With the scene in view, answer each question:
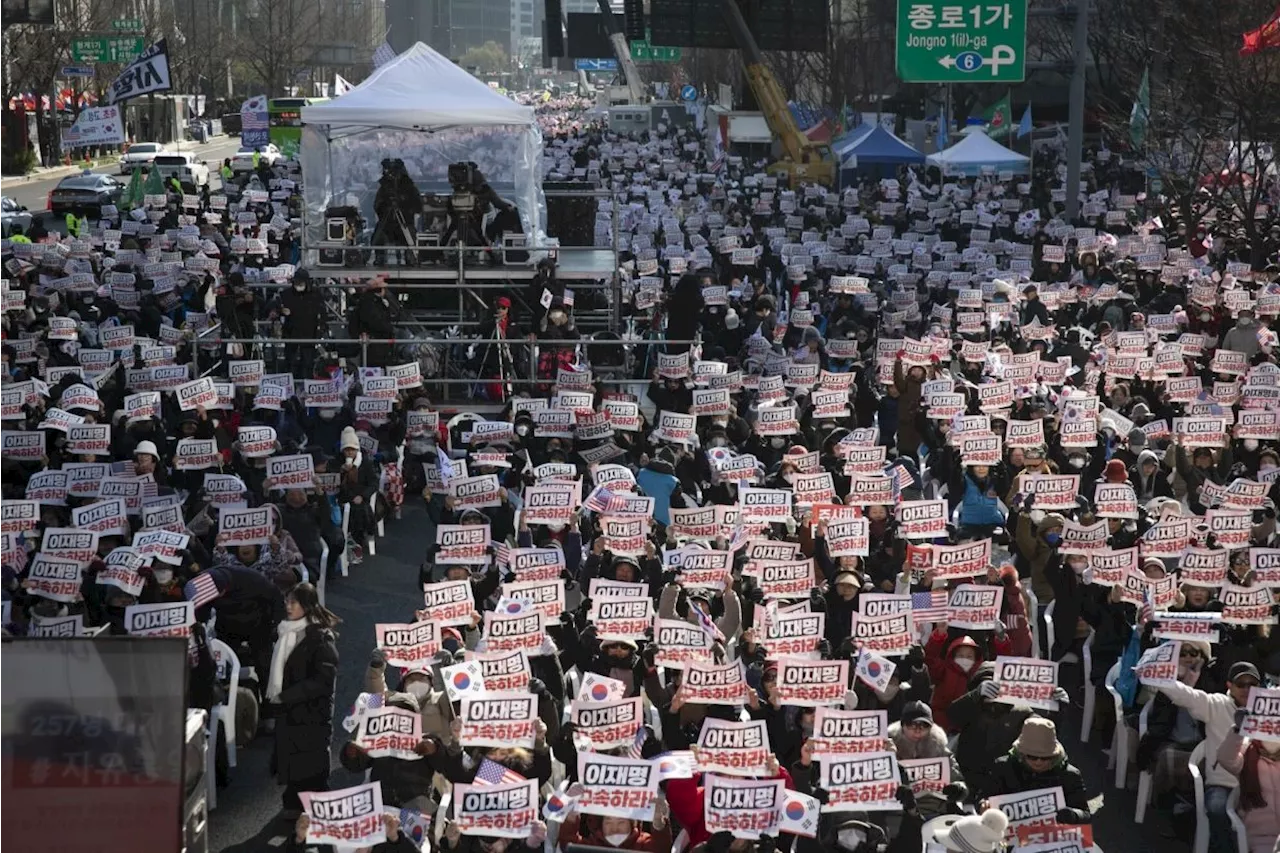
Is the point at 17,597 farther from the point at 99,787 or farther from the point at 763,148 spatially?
the point at 763,148

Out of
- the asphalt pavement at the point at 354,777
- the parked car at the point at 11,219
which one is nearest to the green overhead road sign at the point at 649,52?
the parked car at the point at 11,219

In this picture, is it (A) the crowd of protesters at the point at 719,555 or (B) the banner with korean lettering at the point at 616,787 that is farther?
(A) the crowd of protesters at the point at 719,555

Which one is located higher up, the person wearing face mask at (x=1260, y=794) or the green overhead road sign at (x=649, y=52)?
the green overhead road sign at (x=649, y=52)

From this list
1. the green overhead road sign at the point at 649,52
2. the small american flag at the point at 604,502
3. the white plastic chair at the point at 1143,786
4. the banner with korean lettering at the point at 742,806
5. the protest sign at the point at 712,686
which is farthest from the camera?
the green overhead road sign at the point at 649,52

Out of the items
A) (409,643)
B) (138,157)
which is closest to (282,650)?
(409,643)

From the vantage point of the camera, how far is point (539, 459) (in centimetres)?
1656

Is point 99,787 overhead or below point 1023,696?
overhead

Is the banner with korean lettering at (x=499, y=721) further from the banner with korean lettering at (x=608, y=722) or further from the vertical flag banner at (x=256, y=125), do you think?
the vertical flag banner at (x=256, y=125)

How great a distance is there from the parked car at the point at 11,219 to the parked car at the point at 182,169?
6371mm

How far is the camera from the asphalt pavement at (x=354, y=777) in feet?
35.2

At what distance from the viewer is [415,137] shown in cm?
2591

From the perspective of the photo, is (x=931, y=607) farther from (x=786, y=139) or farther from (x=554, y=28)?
(x=554, y=28)

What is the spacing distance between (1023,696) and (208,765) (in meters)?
4.52

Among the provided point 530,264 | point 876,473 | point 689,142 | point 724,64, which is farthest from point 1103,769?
point 724,64
